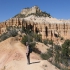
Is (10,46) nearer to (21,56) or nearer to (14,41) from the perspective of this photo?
(14,41)

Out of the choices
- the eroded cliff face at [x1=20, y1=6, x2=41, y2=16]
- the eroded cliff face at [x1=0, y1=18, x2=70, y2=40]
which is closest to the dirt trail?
the eroded cliff face at [x1=0, y1=18, x2=70, y2=40]

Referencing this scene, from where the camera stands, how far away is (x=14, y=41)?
2294 centimetres

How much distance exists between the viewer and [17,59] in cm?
1667

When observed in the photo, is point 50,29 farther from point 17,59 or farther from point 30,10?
point 17,59

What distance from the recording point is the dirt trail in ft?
45.8

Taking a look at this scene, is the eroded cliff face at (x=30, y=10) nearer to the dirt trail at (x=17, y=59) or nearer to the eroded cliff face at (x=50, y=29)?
the eroded cliff face at (x=50, y=29)

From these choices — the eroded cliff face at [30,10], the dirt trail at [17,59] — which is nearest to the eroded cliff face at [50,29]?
the dirt trail at [17,59]

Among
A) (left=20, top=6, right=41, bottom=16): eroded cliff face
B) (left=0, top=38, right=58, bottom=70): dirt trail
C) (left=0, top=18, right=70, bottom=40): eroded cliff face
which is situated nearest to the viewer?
(left=0, top=38, right=58, bottom=70): dirt trail

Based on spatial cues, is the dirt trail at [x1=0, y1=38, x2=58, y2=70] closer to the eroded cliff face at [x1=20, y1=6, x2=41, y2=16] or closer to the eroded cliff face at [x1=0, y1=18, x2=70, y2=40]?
the eroded cliff face at [x1=0, y1=18, x2=70, y2=40]

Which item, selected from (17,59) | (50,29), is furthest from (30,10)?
(17,59)

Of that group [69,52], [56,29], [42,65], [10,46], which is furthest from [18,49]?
[56,29]

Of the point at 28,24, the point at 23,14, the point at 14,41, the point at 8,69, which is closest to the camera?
the point at 8,69

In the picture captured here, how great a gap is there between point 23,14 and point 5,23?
38258mm

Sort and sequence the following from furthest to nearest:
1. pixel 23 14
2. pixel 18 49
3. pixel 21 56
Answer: pixel 23 14
pixel 18 49
pixel 21 56
